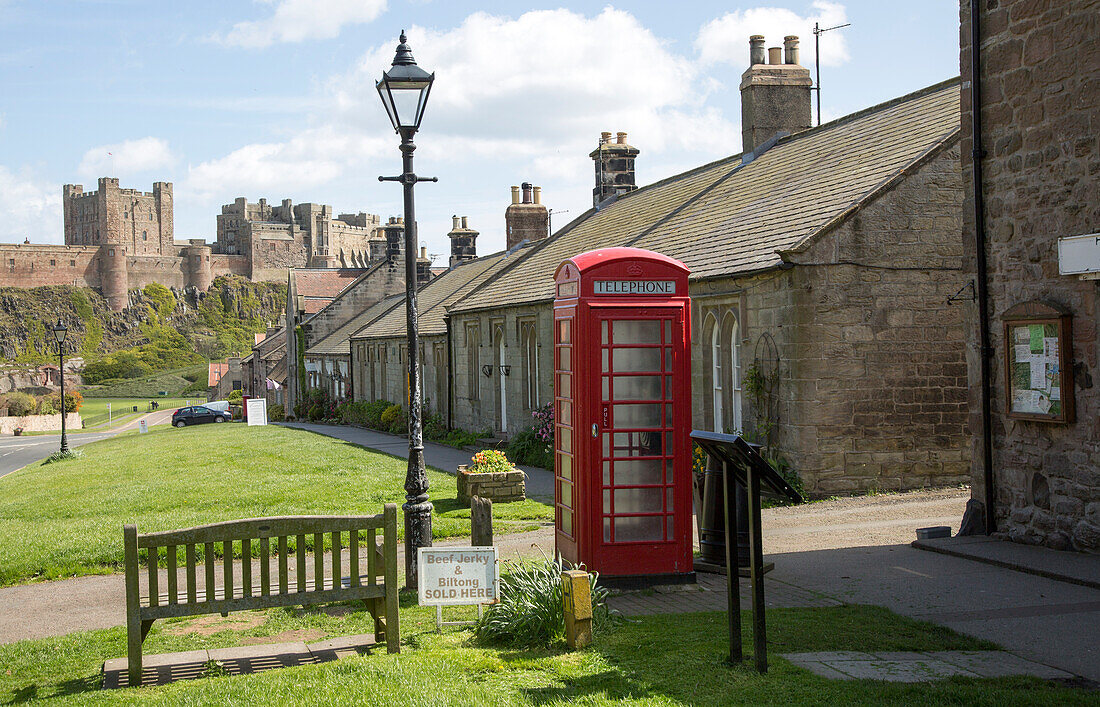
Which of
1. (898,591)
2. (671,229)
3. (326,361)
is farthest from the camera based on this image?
(326,361)

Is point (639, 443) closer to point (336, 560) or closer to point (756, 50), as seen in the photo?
point (336, 560)

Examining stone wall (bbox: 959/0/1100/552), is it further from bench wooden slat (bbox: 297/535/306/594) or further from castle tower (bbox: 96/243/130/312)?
castle tower (bbox: 96/243/130/312)

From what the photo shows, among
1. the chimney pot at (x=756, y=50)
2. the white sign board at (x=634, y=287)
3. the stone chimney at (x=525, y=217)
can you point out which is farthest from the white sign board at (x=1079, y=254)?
the stone chimney at (x=525, y=217)

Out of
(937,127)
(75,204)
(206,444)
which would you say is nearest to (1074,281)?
(937,127)

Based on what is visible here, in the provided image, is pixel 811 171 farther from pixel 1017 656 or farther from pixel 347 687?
pixel 347 687

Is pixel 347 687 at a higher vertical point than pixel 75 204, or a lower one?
lower

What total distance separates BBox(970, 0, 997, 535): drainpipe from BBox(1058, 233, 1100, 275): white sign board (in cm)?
117

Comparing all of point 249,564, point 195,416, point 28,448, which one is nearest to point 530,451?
point 249,564

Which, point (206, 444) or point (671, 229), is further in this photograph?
point (206, 444)

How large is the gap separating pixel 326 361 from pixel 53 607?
4171 centimetres

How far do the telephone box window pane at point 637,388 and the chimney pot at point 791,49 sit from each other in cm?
1364

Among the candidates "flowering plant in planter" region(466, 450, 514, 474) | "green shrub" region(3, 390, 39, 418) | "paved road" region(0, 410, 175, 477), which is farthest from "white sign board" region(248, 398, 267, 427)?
"green shrub" region(3, 390, 39, 418)

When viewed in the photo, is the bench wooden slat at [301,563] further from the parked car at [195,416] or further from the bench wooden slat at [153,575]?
the parked car at [195,416]

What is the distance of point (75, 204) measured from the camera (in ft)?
436
